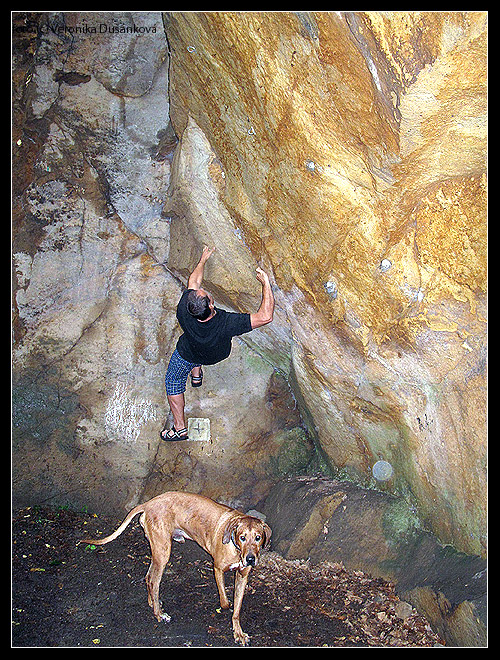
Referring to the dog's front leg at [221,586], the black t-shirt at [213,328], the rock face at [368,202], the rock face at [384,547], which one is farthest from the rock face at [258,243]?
the dog's front leg at [221,586]

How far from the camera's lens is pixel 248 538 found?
Answer: 4.06 m

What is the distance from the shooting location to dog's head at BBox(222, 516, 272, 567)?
4.02m

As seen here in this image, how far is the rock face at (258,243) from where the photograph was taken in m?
3.61

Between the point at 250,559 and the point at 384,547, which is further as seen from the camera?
the point at 384,547

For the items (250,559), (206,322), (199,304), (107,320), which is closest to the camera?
(250,559)

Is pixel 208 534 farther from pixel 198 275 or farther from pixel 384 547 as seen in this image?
pixel 198 275

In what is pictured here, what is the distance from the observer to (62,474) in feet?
21.8

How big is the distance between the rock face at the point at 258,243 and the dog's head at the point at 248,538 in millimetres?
1574

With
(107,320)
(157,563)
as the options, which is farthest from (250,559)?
(107,320)

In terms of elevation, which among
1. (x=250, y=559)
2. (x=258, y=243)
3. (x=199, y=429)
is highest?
(x=258, y=243)

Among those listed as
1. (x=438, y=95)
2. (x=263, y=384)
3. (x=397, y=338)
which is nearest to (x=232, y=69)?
(x=438, y=95)

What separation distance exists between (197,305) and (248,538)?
1.98 metres

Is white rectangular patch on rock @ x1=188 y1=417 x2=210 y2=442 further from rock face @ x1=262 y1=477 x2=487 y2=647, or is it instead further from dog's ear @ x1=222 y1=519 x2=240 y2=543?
dog's ear @ x1=222 y1=519 x2=240 y2=543

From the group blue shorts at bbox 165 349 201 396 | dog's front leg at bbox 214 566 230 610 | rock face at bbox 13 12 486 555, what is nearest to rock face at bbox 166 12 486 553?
rock face at bbox 13 12 486 555
